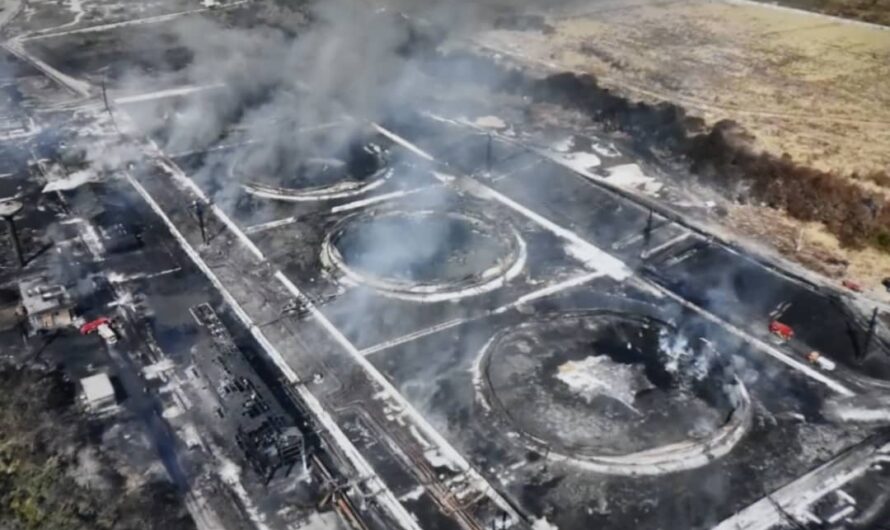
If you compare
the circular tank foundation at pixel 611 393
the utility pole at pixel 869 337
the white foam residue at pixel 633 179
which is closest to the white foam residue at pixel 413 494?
the circular tank foundation at pixel 611 393

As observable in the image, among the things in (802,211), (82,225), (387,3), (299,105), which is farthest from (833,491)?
(387,3)

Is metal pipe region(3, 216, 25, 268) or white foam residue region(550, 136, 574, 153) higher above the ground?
metal pipe region(3, 216, 25, 268)

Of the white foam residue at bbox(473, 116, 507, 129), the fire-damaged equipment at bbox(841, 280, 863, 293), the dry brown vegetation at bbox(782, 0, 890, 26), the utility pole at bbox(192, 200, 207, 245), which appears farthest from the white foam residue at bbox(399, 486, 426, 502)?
the dry brown vegetation at bbox(782, 0, 890, 26)

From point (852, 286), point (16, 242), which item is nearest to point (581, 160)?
point (852, 286)

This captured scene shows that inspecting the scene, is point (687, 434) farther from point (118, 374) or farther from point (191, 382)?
point (118, 374)

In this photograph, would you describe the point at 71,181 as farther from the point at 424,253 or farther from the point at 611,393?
the point at 611,393

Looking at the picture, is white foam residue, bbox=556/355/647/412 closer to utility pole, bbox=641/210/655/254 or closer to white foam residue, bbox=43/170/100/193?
utility pole, bbox=641/210/655/254

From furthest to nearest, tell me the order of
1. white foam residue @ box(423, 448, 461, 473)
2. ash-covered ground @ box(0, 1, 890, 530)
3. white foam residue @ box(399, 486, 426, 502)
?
white foam residue @ box(423, 448, 461, 473) → ash-covered ground @ box(0, 1, 890, 530) → white foam residue @ box(399, 486, 426, 502)

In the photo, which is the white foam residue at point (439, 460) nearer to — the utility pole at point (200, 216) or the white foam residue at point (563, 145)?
the utility pole at point (200, 216)
